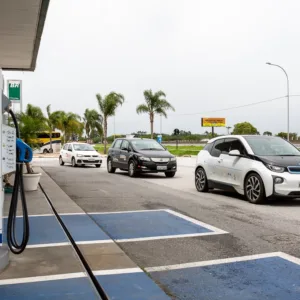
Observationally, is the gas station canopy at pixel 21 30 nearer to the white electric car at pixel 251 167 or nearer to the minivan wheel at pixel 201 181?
the white electric car at pixel 251 167

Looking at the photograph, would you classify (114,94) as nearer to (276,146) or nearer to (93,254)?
(276,146)

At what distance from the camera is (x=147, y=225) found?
671 centimetres

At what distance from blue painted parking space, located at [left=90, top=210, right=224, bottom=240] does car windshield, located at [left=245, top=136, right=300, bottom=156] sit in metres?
3.13

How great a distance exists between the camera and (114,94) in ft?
167

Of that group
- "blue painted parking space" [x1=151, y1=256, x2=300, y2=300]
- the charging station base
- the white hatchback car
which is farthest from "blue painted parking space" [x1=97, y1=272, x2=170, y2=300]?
the white hatchback car

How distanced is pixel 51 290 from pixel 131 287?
0.71m

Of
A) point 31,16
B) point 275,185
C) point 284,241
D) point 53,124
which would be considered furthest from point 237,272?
point 53,124

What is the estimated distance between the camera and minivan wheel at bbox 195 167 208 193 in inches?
446

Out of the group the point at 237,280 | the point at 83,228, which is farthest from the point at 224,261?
the point at 83,228

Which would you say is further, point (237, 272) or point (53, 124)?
point (53, 124)

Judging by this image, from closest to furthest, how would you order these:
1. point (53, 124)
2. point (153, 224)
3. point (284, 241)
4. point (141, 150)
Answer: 1. point (284, 241)
2. point (153, 224)
3. point (141, 150)
4. point (53, 124)

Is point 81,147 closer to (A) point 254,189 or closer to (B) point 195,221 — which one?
(A) point 254,189

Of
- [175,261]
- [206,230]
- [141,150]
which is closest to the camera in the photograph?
[175,261]

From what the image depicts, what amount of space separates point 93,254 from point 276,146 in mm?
6548
